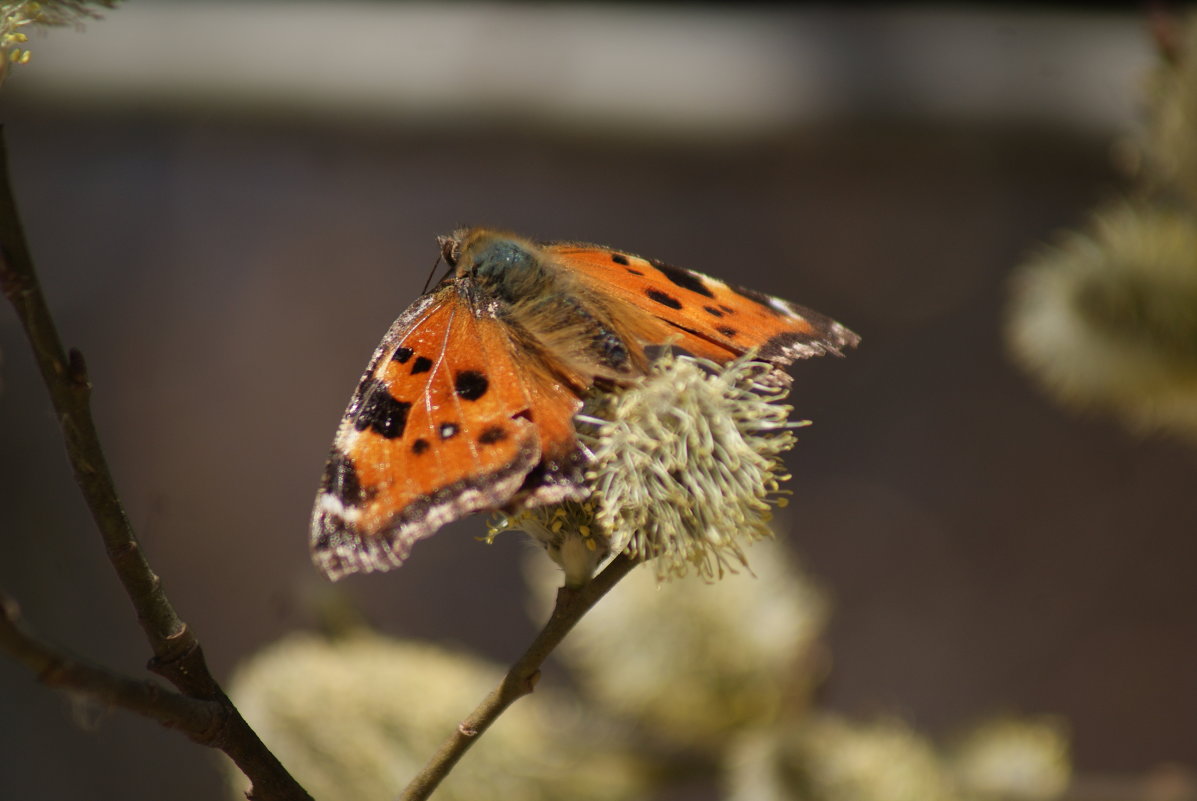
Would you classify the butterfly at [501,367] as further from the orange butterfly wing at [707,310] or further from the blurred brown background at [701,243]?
the blurred brown background at [701,243]

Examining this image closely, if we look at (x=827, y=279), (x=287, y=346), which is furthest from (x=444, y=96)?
(x=827, y=279)

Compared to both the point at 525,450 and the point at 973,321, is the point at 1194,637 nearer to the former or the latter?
the point at 973,321

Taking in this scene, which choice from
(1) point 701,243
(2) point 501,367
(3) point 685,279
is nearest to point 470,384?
(2) point 501,367

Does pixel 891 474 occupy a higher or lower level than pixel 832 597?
higher

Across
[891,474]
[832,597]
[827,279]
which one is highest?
[827,279]

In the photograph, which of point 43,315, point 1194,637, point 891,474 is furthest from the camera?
point 891,474

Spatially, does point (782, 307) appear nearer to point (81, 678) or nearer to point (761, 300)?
point (761, 300)

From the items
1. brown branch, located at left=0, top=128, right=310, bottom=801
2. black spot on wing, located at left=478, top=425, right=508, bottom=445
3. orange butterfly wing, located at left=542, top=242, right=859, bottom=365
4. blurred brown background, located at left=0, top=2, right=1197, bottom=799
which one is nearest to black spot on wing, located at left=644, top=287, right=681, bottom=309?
orange butterfly wing, located at left=542, top=242, right=859, bottom=365
